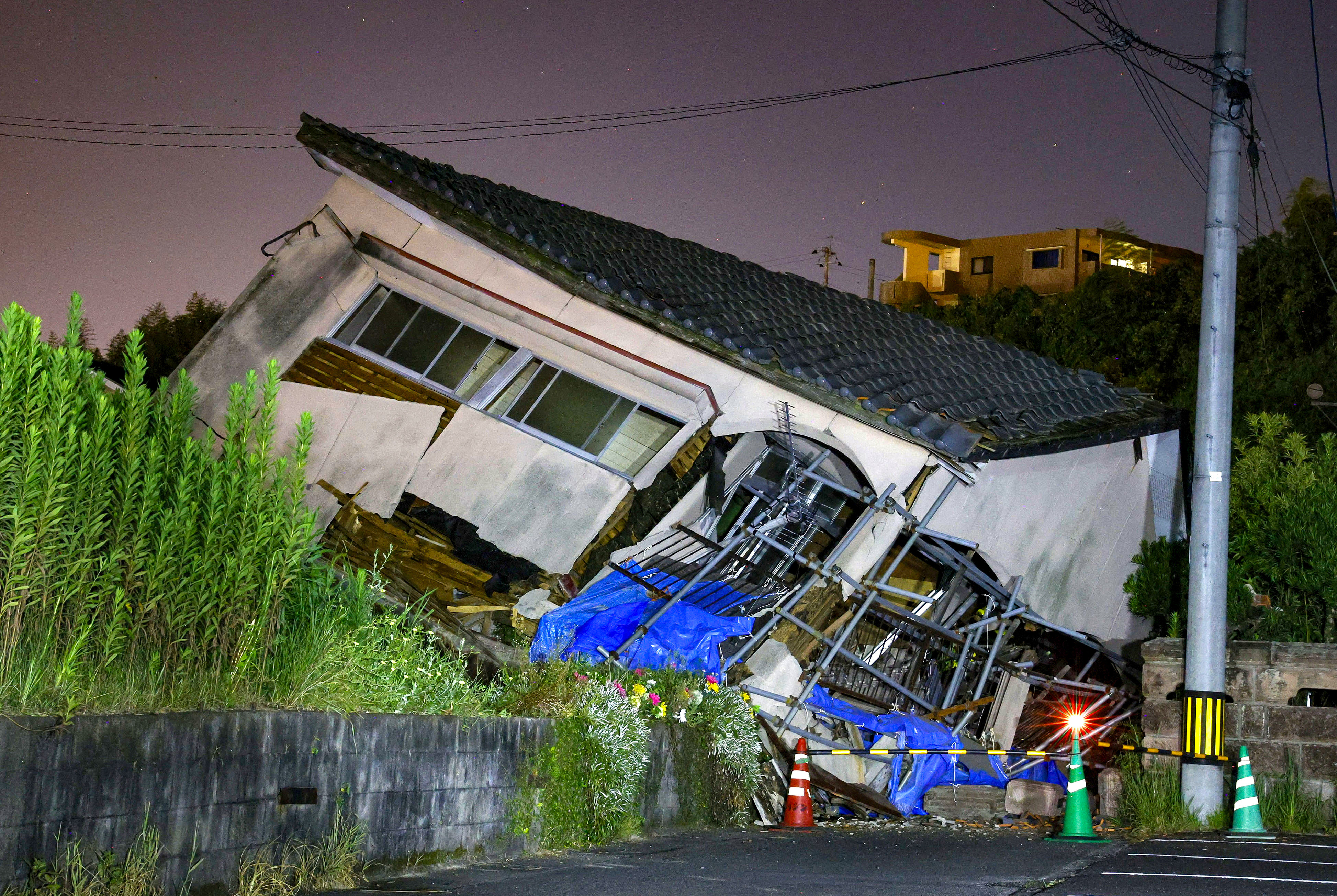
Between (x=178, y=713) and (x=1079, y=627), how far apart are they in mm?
14280

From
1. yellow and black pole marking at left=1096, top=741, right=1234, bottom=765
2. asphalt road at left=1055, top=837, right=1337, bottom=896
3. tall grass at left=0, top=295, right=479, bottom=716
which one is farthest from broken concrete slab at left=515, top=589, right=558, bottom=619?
tall grass at left=0, top=295, right=479, bottom=716

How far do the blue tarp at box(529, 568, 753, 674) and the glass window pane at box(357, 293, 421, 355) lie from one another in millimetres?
4419

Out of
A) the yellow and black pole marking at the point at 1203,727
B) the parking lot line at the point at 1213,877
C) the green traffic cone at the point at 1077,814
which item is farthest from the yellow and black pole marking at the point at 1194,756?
the parking lot line at the point at 1213,877

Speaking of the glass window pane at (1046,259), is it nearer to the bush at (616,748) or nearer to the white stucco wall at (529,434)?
the white stucco wall at (529,434)

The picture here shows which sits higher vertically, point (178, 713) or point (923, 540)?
point (923, 540)

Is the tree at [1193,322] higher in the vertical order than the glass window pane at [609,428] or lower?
higher

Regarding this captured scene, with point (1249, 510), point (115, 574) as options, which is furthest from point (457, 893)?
point (1249, 510)

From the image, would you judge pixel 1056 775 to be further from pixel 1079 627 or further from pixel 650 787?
pixel 650 787

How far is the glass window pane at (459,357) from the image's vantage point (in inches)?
659

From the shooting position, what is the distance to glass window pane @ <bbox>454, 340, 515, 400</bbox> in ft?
54.7

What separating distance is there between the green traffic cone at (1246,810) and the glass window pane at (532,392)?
9.05 meters

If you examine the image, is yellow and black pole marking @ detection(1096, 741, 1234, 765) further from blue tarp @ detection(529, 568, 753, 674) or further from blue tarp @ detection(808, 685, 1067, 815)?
blue tarp @ detection(529, 568, 753, 674)

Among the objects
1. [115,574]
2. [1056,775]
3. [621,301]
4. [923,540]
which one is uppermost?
[621,301]

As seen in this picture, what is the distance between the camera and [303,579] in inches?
321
